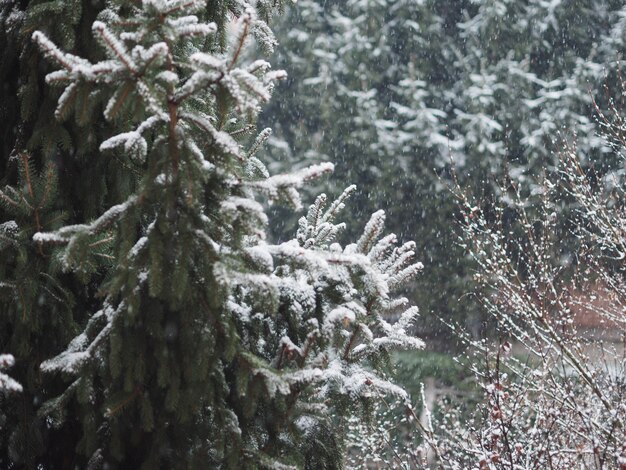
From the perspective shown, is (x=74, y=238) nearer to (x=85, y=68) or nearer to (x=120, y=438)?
(x=85, y=68)

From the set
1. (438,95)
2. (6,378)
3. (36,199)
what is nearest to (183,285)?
(6,378)

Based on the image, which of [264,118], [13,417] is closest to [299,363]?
[13,417]

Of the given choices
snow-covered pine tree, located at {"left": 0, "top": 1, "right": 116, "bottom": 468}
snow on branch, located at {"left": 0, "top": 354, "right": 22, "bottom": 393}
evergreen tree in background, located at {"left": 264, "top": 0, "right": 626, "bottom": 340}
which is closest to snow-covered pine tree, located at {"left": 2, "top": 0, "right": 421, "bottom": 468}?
snow-covered pine tree, located at {"left": 0, "top": 1, "right": 116, "bottom": 468}

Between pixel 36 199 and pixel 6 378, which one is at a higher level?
pixel 36 199

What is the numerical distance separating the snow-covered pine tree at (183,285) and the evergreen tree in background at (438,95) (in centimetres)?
991

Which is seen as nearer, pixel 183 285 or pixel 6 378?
pixel 6 378

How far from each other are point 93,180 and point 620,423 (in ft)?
9.98

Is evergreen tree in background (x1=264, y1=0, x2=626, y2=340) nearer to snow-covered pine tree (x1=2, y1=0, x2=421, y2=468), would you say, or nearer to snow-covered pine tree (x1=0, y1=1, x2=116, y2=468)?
snow-covered pine tree (x1=2, y1=0, x2=421, y2=468)

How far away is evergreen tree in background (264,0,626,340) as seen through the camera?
42.3ft

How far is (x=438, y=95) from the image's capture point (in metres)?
14.3

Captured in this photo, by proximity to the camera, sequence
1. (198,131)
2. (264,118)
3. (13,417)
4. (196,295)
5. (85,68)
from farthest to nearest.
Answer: (264,118)
(13,417)
(198,131)
(196,295)
(85,68)

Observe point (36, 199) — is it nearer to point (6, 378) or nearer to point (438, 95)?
point (6, 378)

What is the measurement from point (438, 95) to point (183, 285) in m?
12.7

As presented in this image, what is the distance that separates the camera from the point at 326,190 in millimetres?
13336
